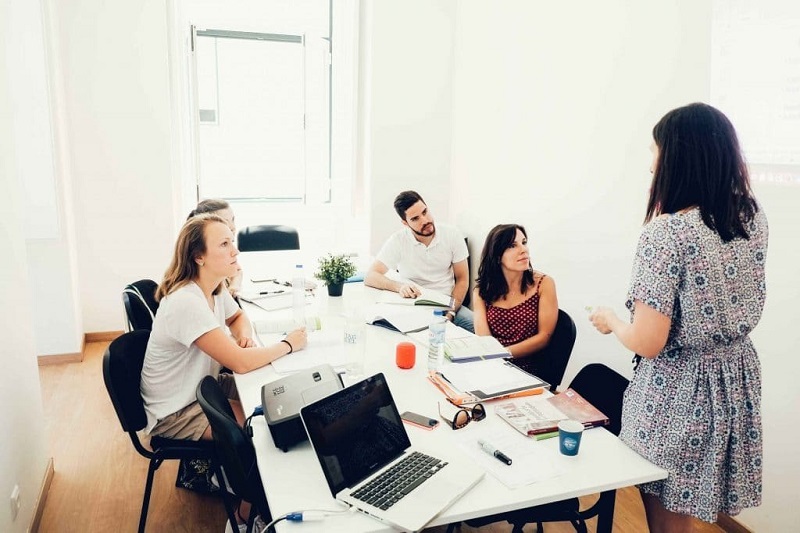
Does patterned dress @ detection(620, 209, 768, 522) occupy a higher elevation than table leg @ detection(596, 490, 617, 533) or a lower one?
higher

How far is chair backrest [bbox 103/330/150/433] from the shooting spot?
2.05 metres

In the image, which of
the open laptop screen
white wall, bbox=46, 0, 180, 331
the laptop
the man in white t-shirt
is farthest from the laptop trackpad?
white wall, bbox=46, 0, 180, 331

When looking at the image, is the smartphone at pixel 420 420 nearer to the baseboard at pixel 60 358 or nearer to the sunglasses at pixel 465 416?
the sunglasses at pixel 465 416

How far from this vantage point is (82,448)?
321 centimetres

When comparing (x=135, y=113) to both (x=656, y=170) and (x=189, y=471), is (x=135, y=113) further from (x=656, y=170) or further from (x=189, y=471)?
(x=656, y=170)

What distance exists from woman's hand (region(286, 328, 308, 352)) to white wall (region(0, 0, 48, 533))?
1.01m

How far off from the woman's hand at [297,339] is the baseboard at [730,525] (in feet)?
6.47

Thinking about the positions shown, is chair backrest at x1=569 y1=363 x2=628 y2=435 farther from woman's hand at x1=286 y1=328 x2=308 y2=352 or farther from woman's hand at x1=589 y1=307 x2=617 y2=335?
woman's hand at x1=286 y1=328 x2=308 y2=352

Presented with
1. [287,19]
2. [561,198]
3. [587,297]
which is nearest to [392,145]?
[287,19]

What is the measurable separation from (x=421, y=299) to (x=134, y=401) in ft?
4.94

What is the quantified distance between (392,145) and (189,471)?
128 inches

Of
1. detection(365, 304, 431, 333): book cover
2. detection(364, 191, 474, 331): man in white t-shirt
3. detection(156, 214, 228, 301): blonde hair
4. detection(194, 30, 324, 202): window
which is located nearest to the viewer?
detection(156, 214, 228, 301): blonde hair

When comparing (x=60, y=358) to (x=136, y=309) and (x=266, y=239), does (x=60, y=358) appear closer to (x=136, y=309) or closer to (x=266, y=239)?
(x=266, y=239)

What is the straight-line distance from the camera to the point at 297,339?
237 cm
